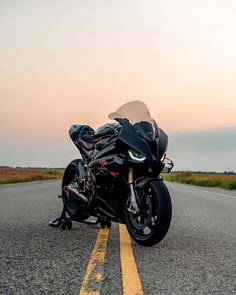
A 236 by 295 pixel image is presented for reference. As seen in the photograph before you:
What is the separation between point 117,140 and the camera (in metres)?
4.72

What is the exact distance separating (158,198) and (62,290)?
5.30 feet

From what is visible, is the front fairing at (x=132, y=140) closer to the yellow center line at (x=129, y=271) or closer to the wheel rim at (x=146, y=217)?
the wheel rim at (x=146, y=217)

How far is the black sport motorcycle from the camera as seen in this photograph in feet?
14.5

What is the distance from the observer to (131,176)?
4.63 m

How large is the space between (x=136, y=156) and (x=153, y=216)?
25.0 inches

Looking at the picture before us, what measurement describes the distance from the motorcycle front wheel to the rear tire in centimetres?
137

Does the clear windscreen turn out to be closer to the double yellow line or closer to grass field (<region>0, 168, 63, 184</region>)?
the double yellow line

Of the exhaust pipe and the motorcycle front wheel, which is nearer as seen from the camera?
the motorcycle front wheel

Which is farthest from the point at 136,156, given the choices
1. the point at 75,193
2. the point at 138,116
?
the point at 75,193

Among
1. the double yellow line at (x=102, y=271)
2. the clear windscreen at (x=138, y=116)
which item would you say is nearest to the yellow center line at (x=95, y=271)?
the double yellow line at (x=102, y=271)

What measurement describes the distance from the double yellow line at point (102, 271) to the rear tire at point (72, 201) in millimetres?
848

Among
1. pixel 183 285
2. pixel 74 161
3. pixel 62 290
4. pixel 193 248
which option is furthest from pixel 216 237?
pixel 62 290

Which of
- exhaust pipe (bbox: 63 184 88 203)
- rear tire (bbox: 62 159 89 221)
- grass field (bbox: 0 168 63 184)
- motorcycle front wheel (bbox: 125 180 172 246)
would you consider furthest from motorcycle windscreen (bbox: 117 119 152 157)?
grass field (bbox: 0 168 63 184)

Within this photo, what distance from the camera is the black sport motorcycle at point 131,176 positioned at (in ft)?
14.5
